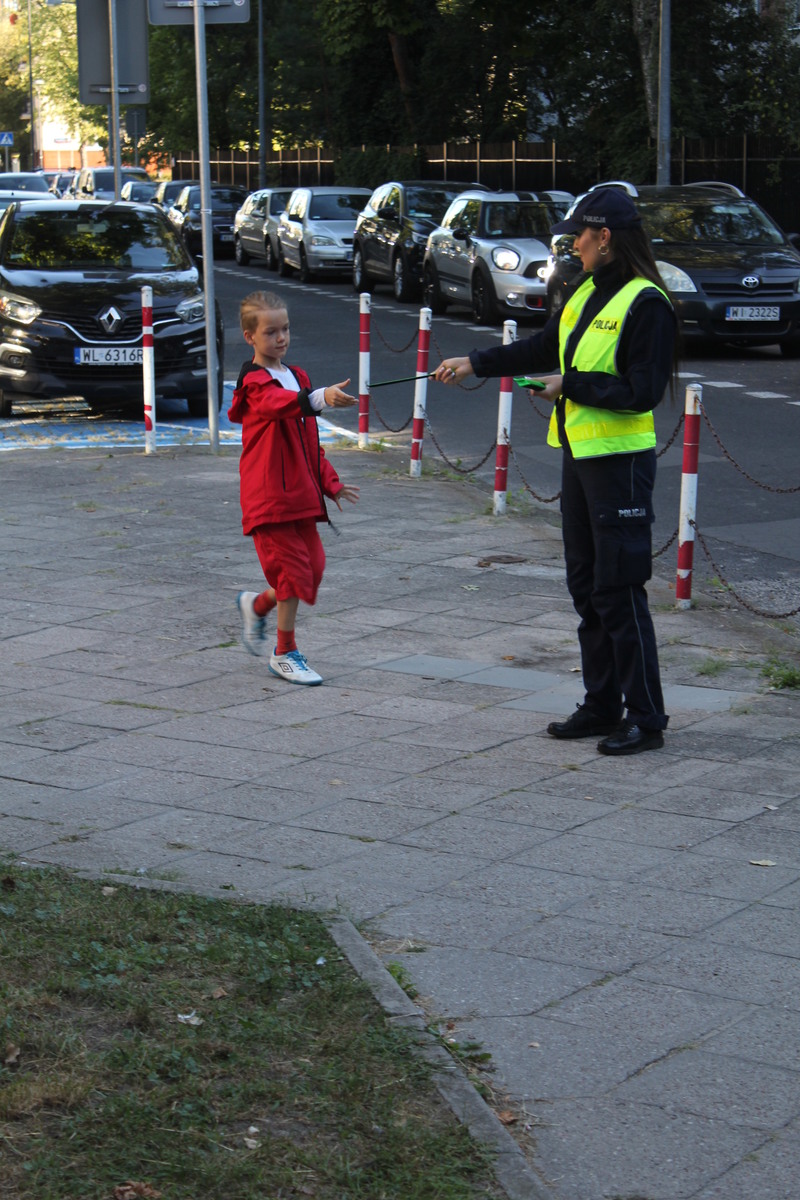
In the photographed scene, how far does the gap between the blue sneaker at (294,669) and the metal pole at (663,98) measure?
2272 cm

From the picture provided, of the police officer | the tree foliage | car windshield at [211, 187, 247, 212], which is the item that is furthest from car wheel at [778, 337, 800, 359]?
car windshield at [211, 187, 247, 212]

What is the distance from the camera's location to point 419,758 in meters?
6.00

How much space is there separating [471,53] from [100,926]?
1713 inches

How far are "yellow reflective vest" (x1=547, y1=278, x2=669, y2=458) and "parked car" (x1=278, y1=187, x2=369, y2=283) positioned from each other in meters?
26.8

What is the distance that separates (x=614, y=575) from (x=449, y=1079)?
2.70 meters

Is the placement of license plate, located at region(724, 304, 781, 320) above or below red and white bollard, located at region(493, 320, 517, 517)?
above

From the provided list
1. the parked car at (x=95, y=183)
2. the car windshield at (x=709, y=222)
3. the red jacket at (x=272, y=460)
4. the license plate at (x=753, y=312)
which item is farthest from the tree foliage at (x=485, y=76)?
the red jacket at (x=272, y=460)

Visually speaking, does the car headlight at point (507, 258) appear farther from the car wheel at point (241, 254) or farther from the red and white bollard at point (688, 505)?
the car wheel at point (241, 254)

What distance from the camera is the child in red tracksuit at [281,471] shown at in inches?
262

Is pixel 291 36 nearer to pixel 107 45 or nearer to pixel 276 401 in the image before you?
pixel 107 45

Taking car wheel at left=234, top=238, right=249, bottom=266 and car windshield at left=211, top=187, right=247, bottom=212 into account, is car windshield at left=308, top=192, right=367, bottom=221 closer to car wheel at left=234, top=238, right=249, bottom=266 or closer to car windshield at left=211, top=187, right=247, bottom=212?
car wheel at left=234, top=238, right=249, bottom=266

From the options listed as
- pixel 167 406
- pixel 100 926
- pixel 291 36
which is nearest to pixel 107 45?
pixel 167 406

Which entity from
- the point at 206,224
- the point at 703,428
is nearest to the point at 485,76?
the point at 703,428

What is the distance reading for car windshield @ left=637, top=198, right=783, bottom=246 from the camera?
19.9 meters
